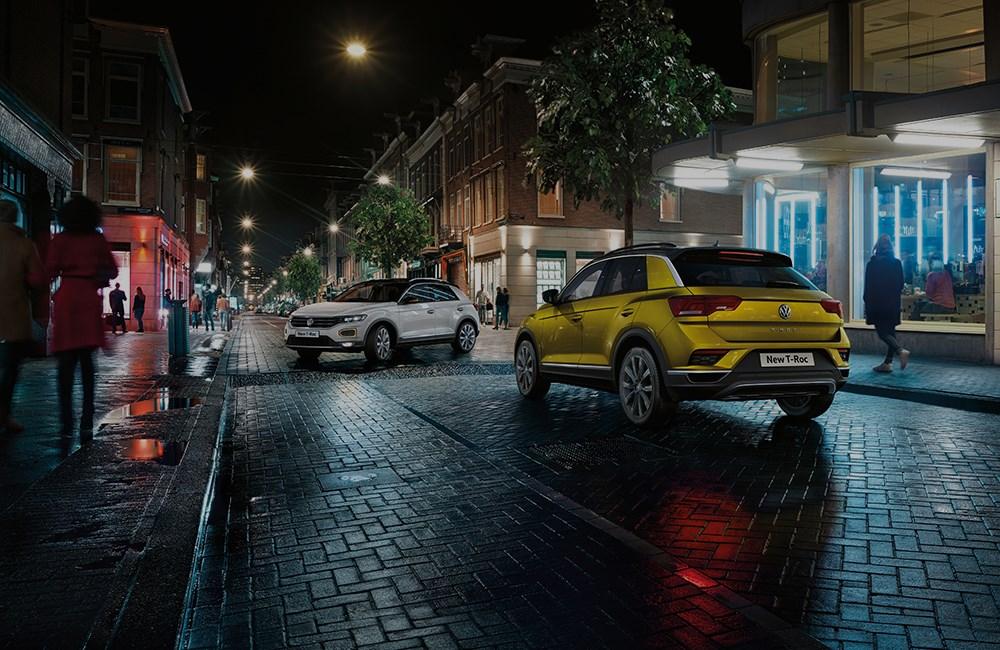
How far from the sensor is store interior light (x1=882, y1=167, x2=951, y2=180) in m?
→ 15.0

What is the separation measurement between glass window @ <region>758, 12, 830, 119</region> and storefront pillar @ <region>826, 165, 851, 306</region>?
155cm

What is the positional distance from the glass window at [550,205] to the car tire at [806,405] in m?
28.6

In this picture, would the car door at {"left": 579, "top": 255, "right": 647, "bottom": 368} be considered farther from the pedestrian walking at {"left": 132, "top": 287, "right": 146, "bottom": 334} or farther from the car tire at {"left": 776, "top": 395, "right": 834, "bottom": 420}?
the pedestrian walking at {"left": 132, "top": 287, "right": 146, "bottom": 334}

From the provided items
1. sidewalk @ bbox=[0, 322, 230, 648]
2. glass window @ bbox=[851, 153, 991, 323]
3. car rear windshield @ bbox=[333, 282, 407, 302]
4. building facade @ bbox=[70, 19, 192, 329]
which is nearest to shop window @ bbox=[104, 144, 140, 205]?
building facade @ bbox=[70, 19, 192, 329]

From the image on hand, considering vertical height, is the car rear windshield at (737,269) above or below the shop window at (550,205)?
below

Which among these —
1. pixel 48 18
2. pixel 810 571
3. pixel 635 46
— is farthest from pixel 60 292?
pixel 635 46

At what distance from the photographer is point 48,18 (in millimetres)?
15383

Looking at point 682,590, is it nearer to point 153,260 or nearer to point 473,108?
point 153,260

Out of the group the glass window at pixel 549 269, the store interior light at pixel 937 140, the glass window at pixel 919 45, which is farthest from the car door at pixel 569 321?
the glass window at pixel 549 269

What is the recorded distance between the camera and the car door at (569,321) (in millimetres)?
8547

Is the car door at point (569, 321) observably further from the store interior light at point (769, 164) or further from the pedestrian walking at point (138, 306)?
the pedestrian walking at point (138, 306)

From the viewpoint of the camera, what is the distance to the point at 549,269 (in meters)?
36.6

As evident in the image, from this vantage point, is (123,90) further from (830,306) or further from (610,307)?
(830,306)

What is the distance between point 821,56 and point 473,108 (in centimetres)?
2650
